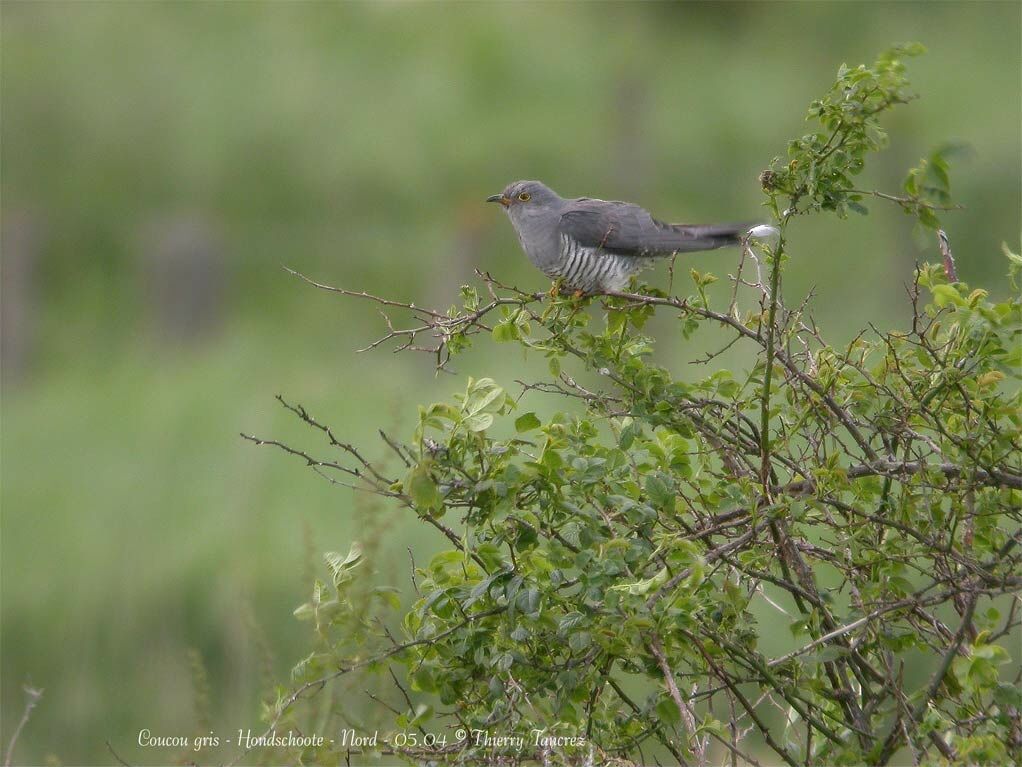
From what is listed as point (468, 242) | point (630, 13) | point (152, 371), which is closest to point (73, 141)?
point (152, 371)

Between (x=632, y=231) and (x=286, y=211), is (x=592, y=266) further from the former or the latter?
(x=286, y=211)

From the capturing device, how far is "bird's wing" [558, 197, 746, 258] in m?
3.07

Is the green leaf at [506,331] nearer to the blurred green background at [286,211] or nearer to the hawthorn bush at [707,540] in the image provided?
the hawthorn bush at [707,540]

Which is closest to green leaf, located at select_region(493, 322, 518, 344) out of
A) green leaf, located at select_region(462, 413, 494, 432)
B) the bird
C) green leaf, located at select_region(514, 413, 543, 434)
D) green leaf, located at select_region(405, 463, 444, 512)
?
green leaf, located at select_region(514, 413, 543, 434)

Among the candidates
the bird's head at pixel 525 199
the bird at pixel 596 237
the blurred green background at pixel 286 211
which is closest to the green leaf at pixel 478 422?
the bird at pixel 596 237

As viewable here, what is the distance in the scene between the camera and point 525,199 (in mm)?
3783

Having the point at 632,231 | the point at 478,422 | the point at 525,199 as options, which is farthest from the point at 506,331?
the point at 525,199

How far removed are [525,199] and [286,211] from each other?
7.75 metres

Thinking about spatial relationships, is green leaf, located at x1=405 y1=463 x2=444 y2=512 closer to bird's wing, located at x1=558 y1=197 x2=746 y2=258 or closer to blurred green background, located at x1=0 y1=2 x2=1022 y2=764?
bird's wing, located at x1=558 y1=197 x2=746 y2=258

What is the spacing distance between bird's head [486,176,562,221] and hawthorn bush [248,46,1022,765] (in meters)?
1.61

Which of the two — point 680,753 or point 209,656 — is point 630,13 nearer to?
→ point 209,656

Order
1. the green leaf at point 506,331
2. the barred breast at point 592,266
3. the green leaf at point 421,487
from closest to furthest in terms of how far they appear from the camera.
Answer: the green leaf at point 421,487 < the green leaf at point 506,331 < the barred breast at point 592,266

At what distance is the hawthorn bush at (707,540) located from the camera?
1.77 metres

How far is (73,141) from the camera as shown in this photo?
11.5 m
